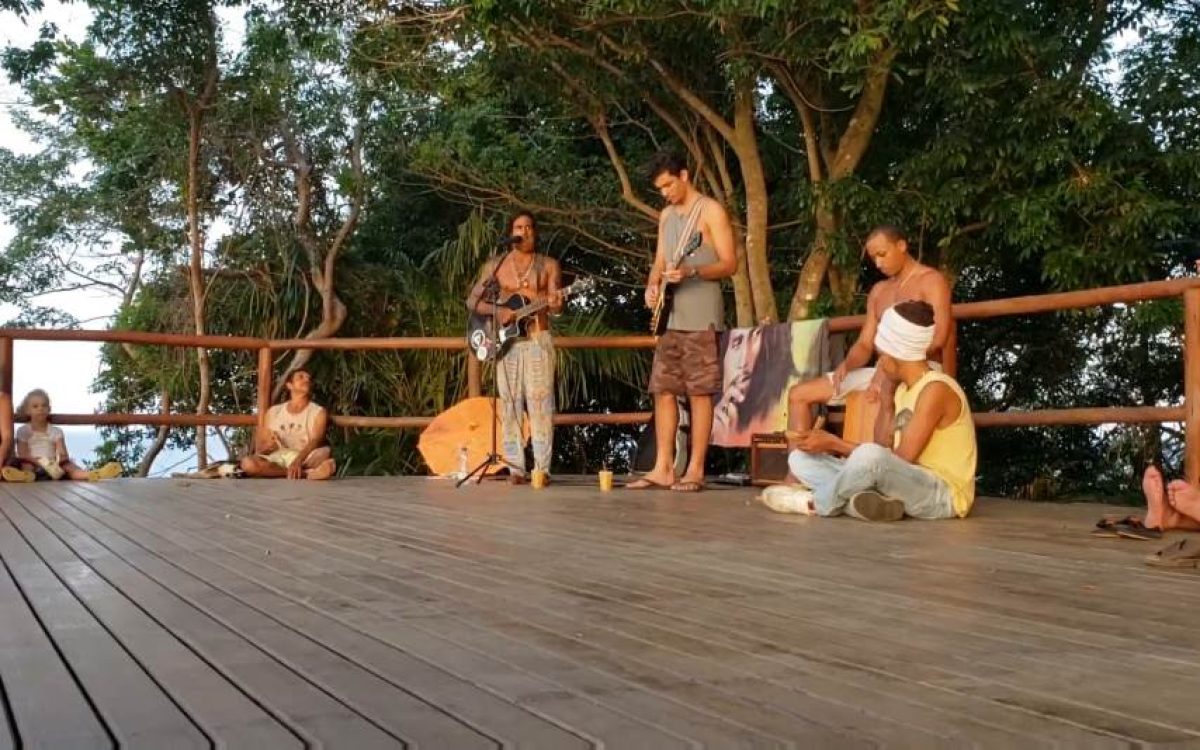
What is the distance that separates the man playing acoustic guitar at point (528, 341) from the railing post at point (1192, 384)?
2.98 metres

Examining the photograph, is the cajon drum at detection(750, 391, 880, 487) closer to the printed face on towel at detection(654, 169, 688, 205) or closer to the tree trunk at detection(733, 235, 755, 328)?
the printed face on towel at detection(654, 169, 688, 205)

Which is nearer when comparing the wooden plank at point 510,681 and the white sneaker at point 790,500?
the wooden plank at point 510,681

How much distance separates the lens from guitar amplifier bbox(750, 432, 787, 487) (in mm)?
6160

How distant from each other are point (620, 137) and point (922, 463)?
6.39 m

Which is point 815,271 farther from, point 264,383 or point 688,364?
point 264,383

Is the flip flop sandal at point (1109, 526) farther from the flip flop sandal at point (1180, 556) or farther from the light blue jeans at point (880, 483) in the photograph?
the flip flop sandal at point (1180, 556)

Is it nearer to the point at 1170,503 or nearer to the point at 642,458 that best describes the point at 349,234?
the point at 642,458

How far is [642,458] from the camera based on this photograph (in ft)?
25.3

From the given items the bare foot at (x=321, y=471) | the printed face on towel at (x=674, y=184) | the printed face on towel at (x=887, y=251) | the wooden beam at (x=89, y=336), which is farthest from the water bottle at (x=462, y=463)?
the printed face on towel at (x=887, y=251)

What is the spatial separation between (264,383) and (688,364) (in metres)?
3.26

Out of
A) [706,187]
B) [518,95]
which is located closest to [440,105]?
[518,95]

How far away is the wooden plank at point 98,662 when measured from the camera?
132cm

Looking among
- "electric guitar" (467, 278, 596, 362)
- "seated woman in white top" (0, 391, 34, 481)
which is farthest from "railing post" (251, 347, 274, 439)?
"electric guitar" (467, 278, 596, 362)

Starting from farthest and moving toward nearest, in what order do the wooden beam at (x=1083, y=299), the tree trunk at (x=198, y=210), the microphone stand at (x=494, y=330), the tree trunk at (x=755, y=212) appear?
the tree trunk at (x=198, y=210) → the tree trunk at (x=755, y=212) → the microphone stand at (x=494, y=330) → the wooden beam at (x=1083, y=299)
